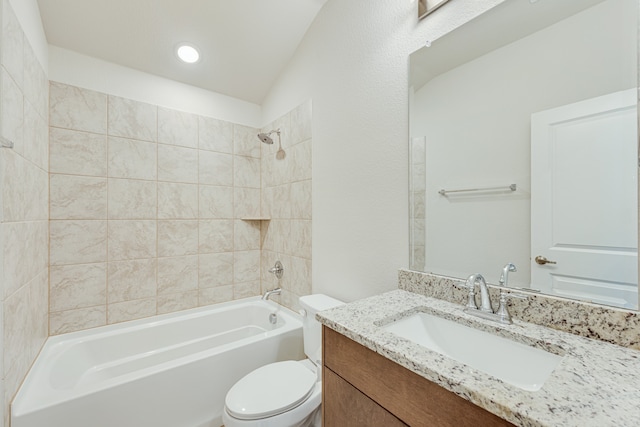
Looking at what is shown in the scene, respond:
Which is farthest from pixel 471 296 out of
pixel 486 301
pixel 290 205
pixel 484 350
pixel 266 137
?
pixel 266 137

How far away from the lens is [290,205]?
2.18 meters

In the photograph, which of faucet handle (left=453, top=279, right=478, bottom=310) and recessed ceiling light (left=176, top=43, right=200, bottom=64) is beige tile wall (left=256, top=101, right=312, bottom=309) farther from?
faucet handle (left=453, top=279, right=478, bottom=310)

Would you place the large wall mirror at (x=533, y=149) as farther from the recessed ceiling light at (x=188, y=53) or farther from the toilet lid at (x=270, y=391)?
the recessed ceiling light at (x=188, y=53)

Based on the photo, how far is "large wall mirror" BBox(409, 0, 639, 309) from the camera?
2.58 ft

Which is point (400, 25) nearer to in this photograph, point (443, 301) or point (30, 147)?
point (443, 301)

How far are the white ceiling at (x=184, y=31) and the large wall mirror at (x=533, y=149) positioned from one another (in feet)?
3.69

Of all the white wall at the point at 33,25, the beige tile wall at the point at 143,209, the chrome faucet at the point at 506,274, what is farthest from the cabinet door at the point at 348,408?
the white wall at the point at 33,25

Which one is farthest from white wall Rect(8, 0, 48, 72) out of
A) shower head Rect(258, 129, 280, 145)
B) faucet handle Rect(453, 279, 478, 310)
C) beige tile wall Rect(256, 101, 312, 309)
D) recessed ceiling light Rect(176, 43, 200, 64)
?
faucet handle Rect(453, 279, 478, 310)

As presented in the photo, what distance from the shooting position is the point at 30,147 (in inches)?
54.8

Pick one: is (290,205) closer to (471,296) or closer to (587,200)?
(471,296)

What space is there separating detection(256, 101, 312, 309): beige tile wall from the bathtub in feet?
0.93

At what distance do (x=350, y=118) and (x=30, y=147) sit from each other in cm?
167

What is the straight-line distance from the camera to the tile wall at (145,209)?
70.0 inches

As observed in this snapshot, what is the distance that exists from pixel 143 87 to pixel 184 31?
0.53 m
